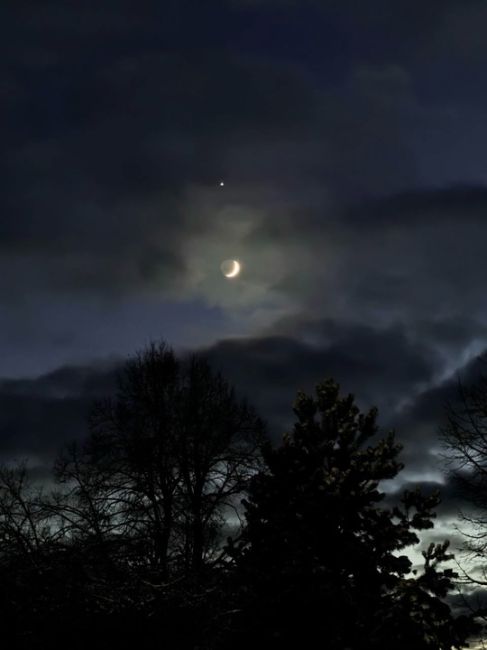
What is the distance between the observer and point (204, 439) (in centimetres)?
2739

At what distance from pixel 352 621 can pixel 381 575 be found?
1321 millimetres

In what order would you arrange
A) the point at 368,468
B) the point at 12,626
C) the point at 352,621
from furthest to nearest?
the point at 368,468 → the point at 352,621 → the point at 12,626

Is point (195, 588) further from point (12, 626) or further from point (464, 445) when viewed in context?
point (464, 445)

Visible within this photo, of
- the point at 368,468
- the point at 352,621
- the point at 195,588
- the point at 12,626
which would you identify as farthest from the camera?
the point at 368,468

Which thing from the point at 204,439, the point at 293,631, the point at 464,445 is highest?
the point at 204,439

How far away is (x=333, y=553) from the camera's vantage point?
20.9 metres

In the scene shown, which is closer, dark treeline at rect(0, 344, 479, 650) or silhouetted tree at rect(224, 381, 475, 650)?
dark treeline at rect(0, 344, 479, 650)

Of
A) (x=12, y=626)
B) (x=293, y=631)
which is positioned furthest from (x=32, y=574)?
(x=293, y=631)

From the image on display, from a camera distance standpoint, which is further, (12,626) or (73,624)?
(73,624)

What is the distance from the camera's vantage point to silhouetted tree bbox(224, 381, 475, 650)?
19172mm

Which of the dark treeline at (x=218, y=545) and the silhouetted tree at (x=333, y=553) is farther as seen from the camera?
the silhouetted tree at (x=333, y=553)

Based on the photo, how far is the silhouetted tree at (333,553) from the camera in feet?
62.9

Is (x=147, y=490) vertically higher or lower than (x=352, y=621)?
higher

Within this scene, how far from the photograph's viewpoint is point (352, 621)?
19891mm
